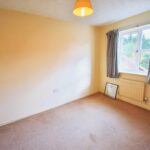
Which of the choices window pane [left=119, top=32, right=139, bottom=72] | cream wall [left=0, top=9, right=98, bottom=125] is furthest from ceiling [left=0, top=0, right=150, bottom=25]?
window pane [left=119, top=32, right=139, bottom=72]

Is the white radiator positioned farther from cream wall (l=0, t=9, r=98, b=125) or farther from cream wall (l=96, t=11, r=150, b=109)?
Answer: cream wall (l=0, t=9, r=98, b=125)

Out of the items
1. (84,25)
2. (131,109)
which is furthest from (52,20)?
(131,109)

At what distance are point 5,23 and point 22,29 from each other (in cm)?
31

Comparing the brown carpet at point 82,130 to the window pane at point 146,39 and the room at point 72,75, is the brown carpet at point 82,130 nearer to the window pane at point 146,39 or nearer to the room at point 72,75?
the room at point 72,75

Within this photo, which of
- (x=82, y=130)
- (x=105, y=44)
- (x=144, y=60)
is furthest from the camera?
(x=105, y=44)

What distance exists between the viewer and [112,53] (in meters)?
3.47

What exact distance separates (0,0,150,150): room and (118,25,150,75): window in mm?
22

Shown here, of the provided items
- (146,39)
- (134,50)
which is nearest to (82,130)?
(134,50)

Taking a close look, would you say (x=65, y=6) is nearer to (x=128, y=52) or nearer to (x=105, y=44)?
(x=105, y=44)

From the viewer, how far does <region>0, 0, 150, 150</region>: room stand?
210 cm

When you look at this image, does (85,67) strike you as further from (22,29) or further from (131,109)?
(22,29)

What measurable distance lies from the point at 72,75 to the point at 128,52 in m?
1.67

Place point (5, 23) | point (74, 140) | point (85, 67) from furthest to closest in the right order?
point (85, 67)
point (5, 23)
point (74, 140)

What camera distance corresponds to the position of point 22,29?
2516 millimetres
